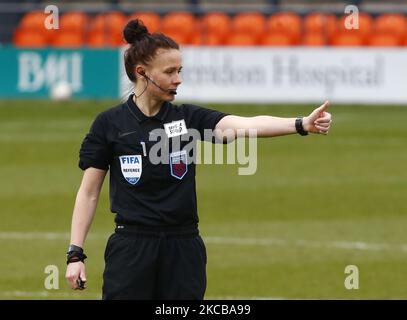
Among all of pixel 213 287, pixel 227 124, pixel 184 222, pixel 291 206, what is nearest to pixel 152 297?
pixel 184 222

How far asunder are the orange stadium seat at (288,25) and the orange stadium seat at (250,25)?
0.24m

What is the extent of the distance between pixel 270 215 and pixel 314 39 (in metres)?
15.6

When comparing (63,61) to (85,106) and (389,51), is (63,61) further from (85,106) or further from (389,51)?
(389,51)

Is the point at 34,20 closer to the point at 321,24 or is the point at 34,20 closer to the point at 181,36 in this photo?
the point at 181,36

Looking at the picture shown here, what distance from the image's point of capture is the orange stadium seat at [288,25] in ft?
102

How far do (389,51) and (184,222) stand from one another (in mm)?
21854

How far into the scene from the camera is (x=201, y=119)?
7449 millimetres

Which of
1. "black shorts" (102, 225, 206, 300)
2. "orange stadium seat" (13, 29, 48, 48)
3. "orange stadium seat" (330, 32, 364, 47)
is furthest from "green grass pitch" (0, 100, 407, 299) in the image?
"orange stadium seat" (13, 29, 48, 48)

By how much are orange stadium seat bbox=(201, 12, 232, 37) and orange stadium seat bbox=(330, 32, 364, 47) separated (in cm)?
296

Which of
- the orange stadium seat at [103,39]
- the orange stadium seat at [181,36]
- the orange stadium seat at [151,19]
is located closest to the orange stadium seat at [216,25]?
the orange stadium seat at [181,36]

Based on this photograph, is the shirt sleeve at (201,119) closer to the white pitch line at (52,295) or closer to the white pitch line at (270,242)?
the white pitch line at (52,295)

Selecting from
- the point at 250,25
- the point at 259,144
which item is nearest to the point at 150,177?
the point at 259,144

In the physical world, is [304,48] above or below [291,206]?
above

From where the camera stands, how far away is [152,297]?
7.29m
